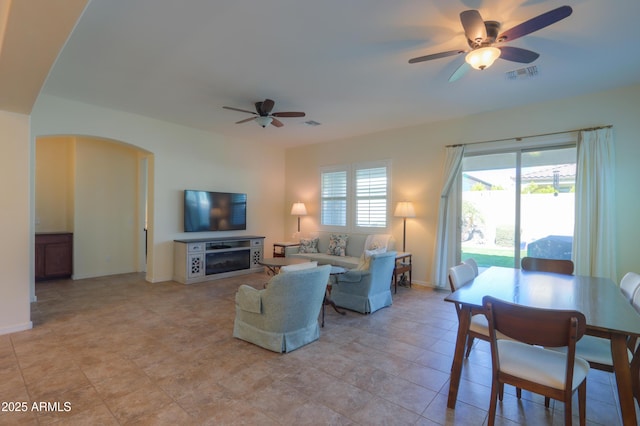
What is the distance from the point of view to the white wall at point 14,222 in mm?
3377

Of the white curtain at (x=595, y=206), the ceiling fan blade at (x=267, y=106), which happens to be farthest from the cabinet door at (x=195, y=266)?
the white curtain at (x=595, y=206)

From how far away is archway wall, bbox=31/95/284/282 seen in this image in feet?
15.6

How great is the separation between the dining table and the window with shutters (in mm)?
3409

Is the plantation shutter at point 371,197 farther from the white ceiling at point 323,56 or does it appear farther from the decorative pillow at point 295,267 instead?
the decorative pillow at point 295,267

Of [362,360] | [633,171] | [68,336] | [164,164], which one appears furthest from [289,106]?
[633,171]

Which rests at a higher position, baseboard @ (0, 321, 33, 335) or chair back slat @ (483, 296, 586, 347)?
chair back slat @ (483, 296, 586, 347)

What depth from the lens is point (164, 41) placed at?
118 inches

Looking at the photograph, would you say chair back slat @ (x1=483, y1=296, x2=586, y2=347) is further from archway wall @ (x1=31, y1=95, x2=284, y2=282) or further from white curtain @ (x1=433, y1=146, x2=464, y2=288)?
archway wall @ (x1=31, y1=95, x2=284, y2=282)

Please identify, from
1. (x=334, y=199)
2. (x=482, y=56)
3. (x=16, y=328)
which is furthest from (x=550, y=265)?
(x=16, y=328)

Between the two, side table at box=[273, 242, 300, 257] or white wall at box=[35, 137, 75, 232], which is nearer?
white wall at box=[35, 137, 75, 232]

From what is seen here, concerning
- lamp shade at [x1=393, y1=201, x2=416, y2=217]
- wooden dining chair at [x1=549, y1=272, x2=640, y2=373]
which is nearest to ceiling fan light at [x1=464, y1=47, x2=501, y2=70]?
wooden dining chair at [x1=549, y1=272, x2=640, y2=373]

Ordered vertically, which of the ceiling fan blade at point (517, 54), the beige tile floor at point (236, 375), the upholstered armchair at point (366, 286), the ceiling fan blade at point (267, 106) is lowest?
the beige tile floor at point (236, 375)

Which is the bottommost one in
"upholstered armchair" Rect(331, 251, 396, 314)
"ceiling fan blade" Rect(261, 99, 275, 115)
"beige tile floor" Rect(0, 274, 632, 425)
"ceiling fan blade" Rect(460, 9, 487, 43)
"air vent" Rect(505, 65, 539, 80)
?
"beige tile floor" Rect(0, 274, 632, 425)

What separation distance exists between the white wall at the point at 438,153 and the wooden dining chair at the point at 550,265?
156 cm
